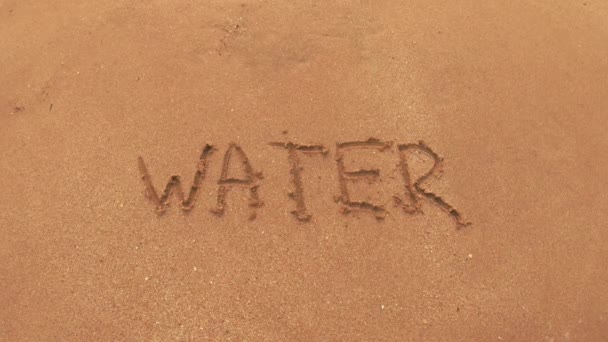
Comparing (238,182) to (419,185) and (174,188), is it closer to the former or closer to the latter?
(174,188)

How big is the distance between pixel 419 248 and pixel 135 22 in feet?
6.46

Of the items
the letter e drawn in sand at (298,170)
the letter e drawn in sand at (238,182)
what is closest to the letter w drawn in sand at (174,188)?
the letter e drawn in sand at (238,182)

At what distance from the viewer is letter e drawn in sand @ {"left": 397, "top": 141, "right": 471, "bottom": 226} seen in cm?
226

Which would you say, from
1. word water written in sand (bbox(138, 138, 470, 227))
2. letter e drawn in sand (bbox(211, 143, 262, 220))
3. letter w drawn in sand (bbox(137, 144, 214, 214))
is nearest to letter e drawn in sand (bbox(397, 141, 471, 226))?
word water written in sand (bbox(138, 138, 470, 227))

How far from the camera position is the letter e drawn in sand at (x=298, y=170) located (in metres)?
2.25

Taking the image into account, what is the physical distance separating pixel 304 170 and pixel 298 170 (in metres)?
0.03

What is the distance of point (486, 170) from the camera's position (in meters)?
2.34

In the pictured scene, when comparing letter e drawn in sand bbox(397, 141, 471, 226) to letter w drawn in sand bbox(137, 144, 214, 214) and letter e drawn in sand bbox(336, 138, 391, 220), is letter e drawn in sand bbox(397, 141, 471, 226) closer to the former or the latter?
letter e drawn in sand bbox(336, 138, 391, 220)

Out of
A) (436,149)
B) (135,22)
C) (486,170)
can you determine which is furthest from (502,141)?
Result: (135,22)

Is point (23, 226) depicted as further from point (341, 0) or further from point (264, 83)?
point (341, 0)

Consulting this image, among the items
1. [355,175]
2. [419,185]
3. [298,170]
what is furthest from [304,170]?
[419,185]

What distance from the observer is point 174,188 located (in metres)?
2.30

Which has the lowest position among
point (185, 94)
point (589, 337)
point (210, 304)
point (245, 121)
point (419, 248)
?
point (589, 337)

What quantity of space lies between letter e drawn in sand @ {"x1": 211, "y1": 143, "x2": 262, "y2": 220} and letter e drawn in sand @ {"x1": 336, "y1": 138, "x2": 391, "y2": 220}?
1.30 ft
